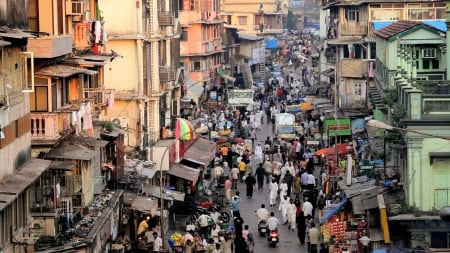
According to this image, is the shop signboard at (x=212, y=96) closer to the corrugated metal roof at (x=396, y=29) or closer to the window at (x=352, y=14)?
the window at (x=352, y=14)

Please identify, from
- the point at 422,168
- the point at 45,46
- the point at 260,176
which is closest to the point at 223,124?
the point at 260,176

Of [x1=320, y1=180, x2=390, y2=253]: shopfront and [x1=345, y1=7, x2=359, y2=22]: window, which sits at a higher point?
[x1=345, y1=7, x2=359, y2=22]: window

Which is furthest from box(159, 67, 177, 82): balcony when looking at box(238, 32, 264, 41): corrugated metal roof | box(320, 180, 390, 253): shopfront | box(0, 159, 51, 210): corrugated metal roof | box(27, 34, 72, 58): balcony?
box(238, 32, 264, 41): corrugated metal roof

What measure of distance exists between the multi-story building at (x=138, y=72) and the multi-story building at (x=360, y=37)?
1278cm

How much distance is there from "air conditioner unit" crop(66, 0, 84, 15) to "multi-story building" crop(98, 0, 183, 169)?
9508 mm

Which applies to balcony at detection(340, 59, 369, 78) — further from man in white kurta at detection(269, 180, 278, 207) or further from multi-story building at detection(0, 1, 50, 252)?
multi-story building at detection(0, 1, 50, 252)

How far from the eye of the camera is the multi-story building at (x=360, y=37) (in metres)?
64.2

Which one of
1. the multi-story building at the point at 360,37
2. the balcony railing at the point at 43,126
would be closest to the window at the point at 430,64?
the multi-story building at the point at 360,37

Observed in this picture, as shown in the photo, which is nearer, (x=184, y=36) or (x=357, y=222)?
(x=357, y=222)

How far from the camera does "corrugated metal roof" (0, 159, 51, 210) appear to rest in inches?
A: 935

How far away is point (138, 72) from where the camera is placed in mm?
48094

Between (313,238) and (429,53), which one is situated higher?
(429,53)

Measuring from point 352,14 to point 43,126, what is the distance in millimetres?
39876

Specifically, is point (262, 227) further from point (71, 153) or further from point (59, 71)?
point (59, 71)
